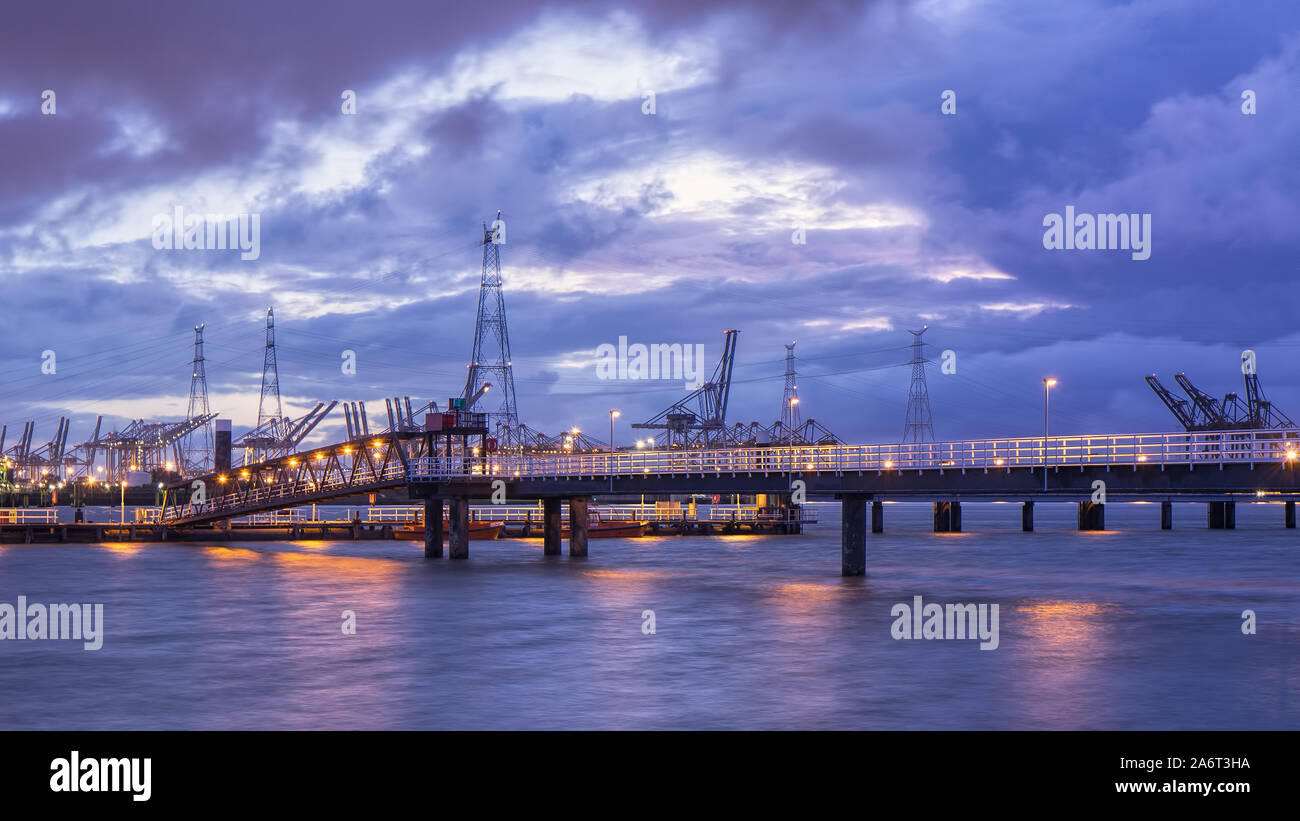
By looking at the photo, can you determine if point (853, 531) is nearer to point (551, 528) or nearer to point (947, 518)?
point (551, 528)

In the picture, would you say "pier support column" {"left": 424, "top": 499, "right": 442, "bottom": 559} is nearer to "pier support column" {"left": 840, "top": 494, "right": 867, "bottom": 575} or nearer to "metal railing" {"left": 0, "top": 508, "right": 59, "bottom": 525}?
"pier support column" {"left": 840, "top": 494, "right": 867, "bottom": 575}

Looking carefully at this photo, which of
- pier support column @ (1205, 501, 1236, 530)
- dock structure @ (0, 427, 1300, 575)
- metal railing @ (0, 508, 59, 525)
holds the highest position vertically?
dock structure @ (0, 427, 1300, 575)

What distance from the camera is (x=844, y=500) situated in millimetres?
61000

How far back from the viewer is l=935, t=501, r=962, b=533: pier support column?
148m

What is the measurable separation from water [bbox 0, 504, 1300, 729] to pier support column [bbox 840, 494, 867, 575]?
2.11 m

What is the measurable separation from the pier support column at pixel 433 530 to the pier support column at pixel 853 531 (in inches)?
1075

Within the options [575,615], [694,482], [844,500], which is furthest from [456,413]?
[575,615]

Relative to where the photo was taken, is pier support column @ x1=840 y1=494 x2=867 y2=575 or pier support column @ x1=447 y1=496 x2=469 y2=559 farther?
pier support column @ x1=447 y1=496 x2=469 y2=559

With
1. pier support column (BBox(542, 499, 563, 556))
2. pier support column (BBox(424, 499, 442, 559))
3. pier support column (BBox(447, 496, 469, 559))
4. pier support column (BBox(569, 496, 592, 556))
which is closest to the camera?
pier support column (BBox(447, 496, 469, 559))

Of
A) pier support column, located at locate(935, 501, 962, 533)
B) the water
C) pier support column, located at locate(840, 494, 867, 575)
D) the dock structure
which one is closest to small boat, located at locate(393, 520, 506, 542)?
the dock structure

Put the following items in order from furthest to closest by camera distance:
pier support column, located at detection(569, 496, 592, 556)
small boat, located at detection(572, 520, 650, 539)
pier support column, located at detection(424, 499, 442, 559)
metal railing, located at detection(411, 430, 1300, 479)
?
small boat, located at detection(572, 520, 650, 539) < pier support column, located at detection(569, 496, 592, 556) < pier support column, located at detection(424, 499, 442, 559) < metal railing, located at detection(411, 430, 1300, 479)

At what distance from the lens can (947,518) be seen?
15038 centimetres
